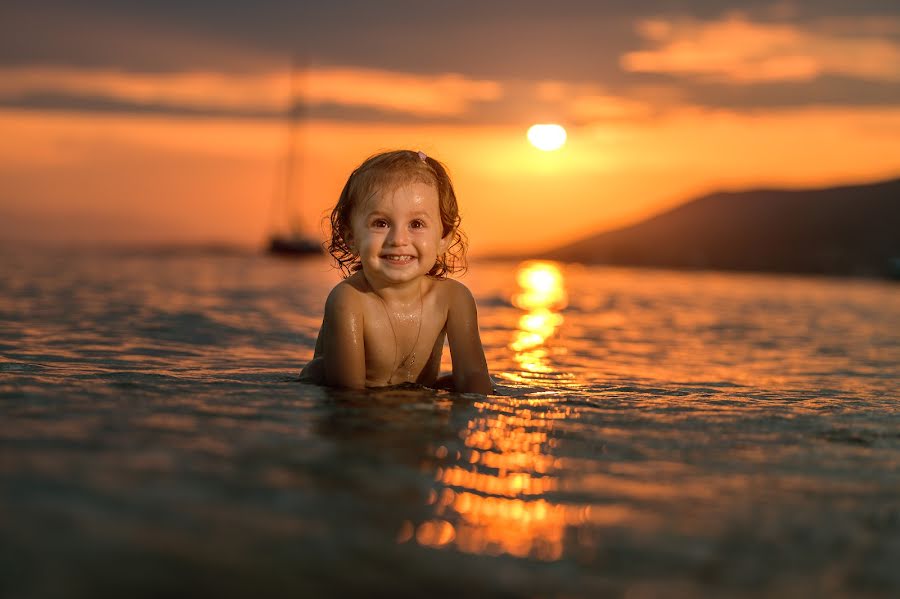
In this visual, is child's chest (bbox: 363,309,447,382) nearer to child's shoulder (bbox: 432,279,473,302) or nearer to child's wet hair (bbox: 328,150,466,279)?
child's shoulder (bbox: 432,279,473,302)

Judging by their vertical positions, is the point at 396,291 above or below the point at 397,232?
below

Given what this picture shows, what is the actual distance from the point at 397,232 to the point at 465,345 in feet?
2.62

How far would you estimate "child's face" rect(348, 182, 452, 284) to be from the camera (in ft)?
15.0

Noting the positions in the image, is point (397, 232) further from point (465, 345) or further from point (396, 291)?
point (465, 345)

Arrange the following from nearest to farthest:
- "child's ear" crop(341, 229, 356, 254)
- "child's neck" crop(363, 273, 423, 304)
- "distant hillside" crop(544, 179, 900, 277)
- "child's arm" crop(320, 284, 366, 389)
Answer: "child's arm" crop(320, 284, 366, 389) → "child's neck" crop(363, 273, 423, 304) → "child's ear" crop(341, 229, 356, 254) → "distant hillside" crop(544, 179, 900, 277)

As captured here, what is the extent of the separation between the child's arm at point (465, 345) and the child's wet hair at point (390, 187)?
0.19 meters

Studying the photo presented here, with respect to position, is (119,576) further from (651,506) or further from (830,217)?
(830,217)

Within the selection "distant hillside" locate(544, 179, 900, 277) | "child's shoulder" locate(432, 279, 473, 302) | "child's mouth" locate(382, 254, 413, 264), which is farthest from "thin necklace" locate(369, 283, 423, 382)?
"distant hillside" locate(544, 179, 900, 277)

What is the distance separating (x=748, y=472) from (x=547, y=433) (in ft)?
2.89

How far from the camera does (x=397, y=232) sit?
4.58 meters

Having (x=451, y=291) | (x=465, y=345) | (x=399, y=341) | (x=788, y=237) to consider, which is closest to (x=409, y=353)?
(x=399, y=341)

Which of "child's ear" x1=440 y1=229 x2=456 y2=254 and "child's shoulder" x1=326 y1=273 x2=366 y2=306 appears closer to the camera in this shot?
"child's shoulder" x1=326 y1=273 x2=366 y2=306

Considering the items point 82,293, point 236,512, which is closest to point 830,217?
point 82,293

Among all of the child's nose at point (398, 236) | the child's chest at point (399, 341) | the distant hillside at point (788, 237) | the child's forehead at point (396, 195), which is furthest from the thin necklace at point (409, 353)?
the distant hillside at point (788, 237)
